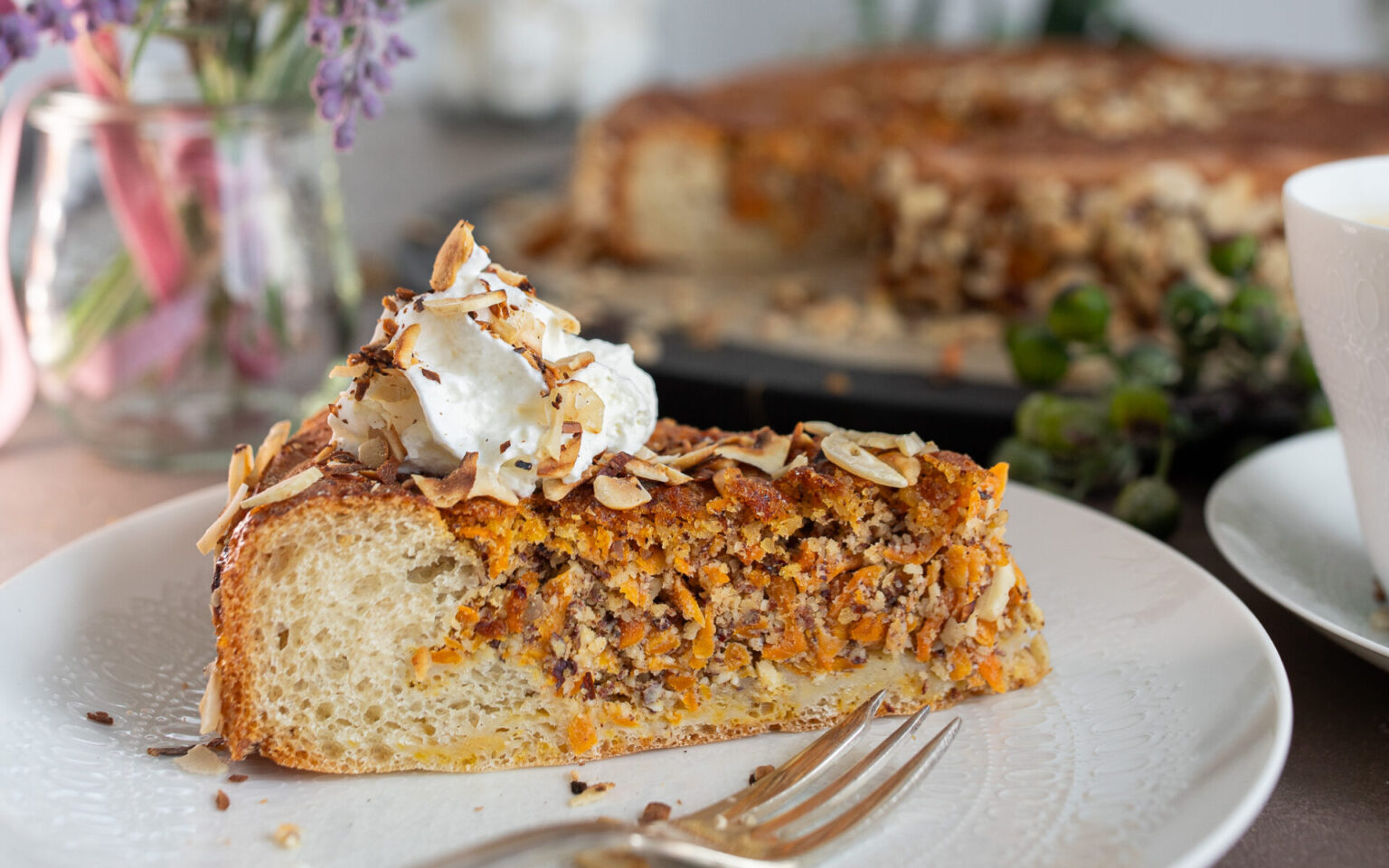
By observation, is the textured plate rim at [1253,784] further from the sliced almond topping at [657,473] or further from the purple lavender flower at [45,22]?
the purple lavender flower at [45,22]

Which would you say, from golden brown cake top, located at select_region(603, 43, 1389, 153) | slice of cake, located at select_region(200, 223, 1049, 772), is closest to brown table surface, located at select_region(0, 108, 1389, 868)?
slice of cake, located at select_region(200, 223, 1049, 772)

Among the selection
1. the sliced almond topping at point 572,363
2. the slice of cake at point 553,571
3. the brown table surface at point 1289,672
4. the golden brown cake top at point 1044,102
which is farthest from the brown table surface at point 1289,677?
the golden brown cake top at point 1044,102

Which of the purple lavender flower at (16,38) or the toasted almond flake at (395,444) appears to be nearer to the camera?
the toasted almond flake at (395,444)

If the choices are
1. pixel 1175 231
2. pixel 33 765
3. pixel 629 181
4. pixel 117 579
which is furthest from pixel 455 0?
pixel 33 765

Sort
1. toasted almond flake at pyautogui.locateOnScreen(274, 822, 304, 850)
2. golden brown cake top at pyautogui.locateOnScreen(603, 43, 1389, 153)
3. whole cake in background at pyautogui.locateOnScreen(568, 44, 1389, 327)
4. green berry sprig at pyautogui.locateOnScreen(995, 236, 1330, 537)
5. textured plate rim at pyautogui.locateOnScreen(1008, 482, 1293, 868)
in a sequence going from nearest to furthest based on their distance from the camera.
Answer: textured plate rim at pyautogui.locateOnScreen(1008, 482, 1293, 868), toasted almond flake at pyautogui.locateOnScreen(274, 822, 304, 850), green berry sprig at pyautogui.locateOnScreen(995, 236, 1330, 537), whole cake in background at pyautogui.locateOnScreen(568, 44, 1389, 327), golden brown cake top at pyautogui.locateOnScreen(603, 43, 1389, 153)

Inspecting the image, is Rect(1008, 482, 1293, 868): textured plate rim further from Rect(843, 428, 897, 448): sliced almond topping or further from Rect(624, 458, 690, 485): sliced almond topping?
Rect(624, 458, 690, 485): sliced almond topping

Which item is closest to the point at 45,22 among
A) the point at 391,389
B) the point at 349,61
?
the point at 349,61
